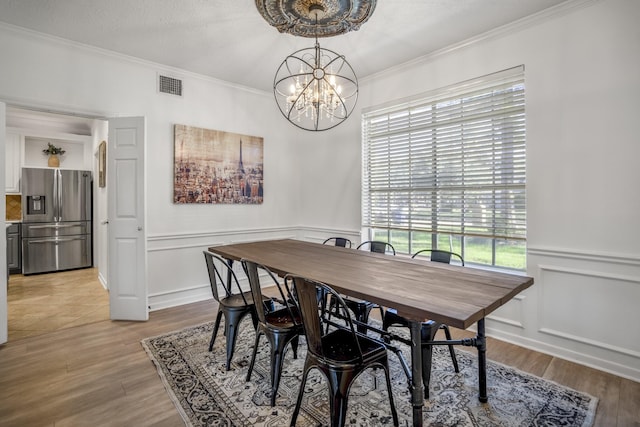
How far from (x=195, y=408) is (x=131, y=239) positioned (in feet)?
7.18

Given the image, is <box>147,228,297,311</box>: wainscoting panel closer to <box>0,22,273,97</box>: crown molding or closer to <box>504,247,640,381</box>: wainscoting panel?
<box>0,22,273,97</box>: crown molding

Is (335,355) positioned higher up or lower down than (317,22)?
lower down

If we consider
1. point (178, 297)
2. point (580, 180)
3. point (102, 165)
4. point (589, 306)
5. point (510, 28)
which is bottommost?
point (178, 297)

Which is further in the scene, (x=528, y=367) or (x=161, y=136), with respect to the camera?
(x=161, y=136)

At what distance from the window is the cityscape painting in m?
1.67

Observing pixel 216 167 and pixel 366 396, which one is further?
pixel 216 167

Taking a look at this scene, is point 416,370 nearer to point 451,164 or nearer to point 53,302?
point 451,164

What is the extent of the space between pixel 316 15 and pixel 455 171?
6.69 ft

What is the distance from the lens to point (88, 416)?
6.23 ft

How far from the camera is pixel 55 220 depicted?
5656mm

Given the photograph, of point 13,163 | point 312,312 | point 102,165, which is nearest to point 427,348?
point 312,312

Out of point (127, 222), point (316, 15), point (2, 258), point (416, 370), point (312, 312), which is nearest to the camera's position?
point (416, 370)

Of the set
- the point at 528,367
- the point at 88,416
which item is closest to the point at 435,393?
the point at 528,367

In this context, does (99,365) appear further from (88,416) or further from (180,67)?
(180,67)
